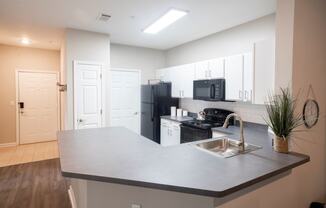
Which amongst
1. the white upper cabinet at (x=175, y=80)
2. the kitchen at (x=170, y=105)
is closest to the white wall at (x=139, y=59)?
the kitchen at (x=170, y=105)

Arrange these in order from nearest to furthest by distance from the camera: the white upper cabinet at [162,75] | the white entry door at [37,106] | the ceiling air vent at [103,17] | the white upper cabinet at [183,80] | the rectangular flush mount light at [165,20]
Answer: the rectangular flush mount light at [165,20] → the ceiling air vent at [103,17] → the white upper cabinet at [183,80] → the white upper cabinet at [162,75] → the white entry door at [37,106]

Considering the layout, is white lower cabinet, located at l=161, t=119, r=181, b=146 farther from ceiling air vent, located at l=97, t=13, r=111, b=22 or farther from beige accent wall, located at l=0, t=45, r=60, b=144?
beige accent wall, located at l=0, t=45, r=60, b=144

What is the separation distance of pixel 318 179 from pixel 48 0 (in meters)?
4.00

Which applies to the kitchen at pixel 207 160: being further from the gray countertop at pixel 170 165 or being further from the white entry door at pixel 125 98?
the white entry door at pixel 125 98

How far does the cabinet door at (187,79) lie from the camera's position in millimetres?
4214

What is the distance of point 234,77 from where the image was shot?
325cm

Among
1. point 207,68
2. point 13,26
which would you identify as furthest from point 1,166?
point 207,68

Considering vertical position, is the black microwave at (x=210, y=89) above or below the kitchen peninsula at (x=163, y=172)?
above

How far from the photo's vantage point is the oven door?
3.33 meters

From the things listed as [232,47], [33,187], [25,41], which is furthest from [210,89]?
[25,41]

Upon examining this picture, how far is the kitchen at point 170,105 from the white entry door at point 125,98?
0.03 meters

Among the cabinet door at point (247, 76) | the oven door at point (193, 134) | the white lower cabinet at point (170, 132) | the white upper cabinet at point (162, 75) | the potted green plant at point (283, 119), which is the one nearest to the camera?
the potted green plant at point (283, 119)

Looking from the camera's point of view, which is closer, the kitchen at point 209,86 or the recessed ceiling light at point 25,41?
the kitchen at point 209,86

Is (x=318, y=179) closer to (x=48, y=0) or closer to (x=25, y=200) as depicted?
(x=25, y=200)
